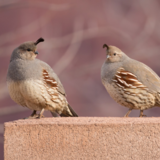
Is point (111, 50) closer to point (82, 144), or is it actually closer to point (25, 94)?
point (25, 94)

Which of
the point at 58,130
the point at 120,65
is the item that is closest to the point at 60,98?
the point at 120,65

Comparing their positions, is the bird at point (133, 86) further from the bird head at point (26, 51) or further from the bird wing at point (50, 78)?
the bird head at point (26, 51)

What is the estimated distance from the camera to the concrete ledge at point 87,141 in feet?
10.8

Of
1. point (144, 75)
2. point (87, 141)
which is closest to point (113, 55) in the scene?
point (144, 75)

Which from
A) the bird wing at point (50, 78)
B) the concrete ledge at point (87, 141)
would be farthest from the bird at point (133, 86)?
the concrete ledge at point (87, 141)

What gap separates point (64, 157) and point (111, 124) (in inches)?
17.9

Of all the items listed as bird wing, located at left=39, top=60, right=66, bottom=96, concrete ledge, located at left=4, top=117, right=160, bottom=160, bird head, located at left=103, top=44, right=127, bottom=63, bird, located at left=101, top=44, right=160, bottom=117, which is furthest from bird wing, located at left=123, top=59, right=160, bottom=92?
concrete ledge, located at left=4, top=117, right=160, bottom=160

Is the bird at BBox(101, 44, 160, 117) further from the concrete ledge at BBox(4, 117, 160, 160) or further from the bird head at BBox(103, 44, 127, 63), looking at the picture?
the concrete ledge at BBox(4, 117, 160, 160)

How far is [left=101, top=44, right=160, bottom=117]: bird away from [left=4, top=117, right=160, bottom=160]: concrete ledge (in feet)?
2.79

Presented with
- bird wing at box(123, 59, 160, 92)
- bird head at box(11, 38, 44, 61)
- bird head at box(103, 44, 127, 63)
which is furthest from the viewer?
bird head at box(103, 44, 127, 63)

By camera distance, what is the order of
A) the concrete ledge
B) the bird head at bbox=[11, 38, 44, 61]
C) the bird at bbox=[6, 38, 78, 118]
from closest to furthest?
1. the concrete ledge
2. the bird at bbox=[6, 38, 78, 118]
3. the bird head at bbox=[11, 38, 44, 61]

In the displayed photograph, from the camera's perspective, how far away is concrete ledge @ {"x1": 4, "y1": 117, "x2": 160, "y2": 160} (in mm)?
3287

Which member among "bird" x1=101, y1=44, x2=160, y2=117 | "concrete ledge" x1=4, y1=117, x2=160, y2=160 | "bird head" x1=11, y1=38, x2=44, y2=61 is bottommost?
"concrete ledge" x1=4, y1=117, x2=160, y2=160

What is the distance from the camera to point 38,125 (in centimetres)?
338
